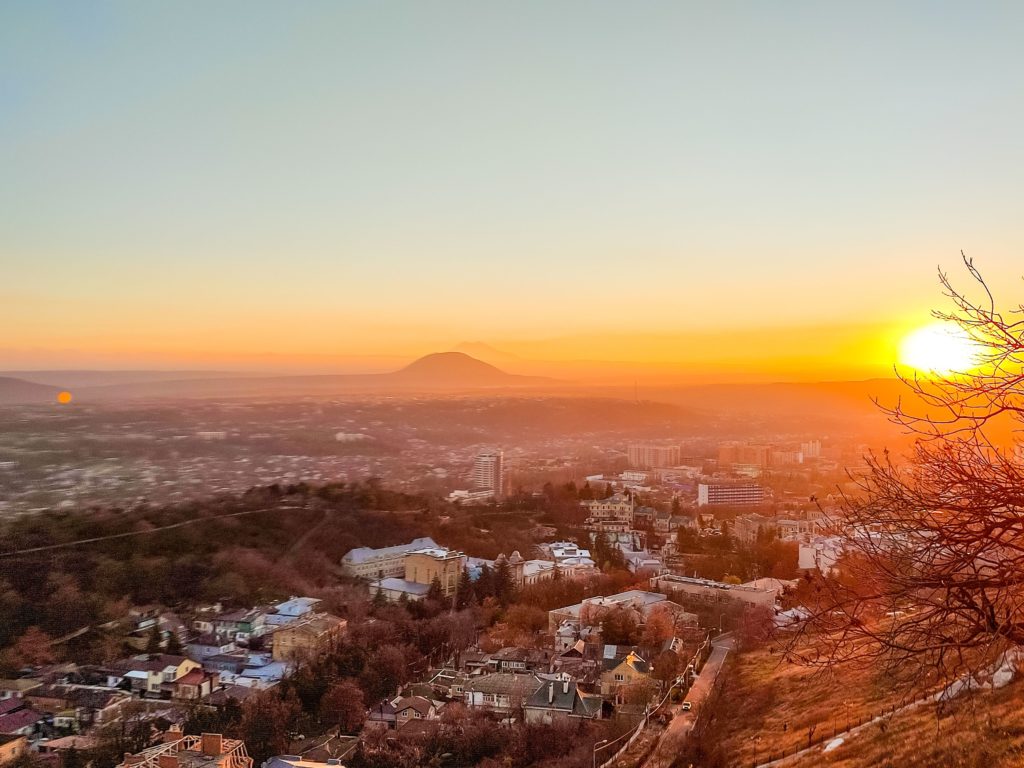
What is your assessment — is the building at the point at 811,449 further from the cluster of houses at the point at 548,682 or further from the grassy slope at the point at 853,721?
the grassy slope at the point at 853,721

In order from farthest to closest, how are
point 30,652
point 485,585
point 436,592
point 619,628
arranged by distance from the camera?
point 485,585 → point 436,592 → point 619,628 → point 30,652

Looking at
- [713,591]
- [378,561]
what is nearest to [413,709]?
[713,591]

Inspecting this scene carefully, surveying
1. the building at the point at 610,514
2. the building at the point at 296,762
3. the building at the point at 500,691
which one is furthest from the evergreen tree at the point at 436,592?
the building at the point at 610,514

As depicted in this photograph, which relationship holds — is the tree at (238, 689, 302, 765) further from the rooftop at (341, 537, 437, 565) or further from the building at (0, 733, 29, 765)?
the rooftop at (341, 537, 437, 565)

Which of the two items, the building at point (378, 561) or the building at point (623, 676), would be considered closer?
the building at point (623, 676)

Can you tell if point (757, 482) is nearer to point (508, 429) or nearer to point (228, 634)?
point (508, 429)

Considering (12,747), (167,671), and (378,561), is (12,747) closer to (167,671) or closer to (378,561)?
(167,671)

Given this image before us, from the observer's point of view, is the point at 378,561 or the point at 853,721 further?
the point at 378,561

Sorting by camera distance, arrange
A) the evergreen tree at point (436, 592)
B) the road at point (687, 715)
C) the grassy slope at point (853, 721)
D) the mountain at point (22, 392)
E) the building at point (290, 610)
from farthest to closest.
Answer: the mountain at point (22, 392), the evergreen tree at point (436, 592), the building at point (290, 610), the road at point (687, 715), the grassy slope at point (853, 721)
